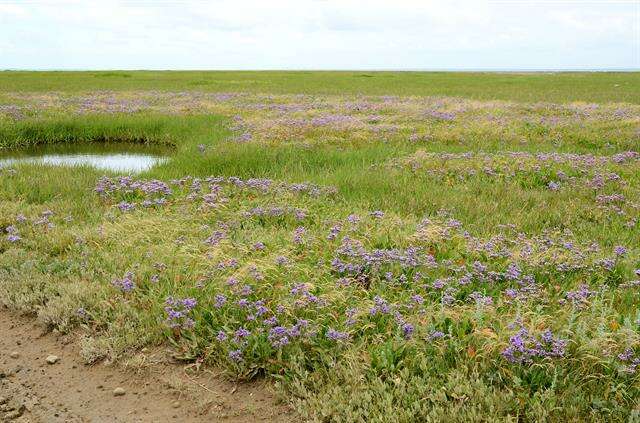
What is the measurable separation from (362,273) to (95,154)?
592 inches

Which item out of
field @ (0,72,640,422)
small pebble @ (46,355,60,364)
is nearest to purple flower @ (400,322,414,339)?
field @ (0,72,640,422)

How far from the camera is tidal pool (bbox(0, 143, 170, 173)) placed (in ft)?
55.0

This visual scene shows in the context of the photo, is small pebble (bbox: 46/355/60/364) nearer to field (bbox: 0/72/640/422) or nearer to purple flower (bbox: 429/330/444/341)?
field (bbox: 0/72/640/422)

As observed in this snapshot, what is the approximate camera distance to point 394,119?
21.7m

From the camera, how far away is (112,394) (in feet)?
15.5

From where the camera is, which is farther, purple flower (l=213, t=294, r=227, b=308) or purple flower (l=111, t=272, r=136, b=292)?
purple flower (l=111, t=272, r=136, b=292)

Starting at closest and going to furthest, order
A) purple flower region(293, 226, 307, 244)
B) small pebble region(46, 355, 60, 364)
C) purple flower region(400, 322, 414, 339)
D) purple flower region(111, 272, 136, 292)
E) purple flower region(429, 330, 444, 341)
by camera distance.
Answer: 1. purple flower region(429, 330, 444, 341)
2. purple flower region(400, 322, 414, 339)
3. small pebble region(46, 355, 60, 364)
4. purple flower region(111, 272, 136, 292)
5. purple flower region(293, 226, 307, 244)

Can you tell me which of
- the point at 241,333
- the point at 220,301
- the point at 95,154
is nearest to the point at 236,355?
the point at 241,333

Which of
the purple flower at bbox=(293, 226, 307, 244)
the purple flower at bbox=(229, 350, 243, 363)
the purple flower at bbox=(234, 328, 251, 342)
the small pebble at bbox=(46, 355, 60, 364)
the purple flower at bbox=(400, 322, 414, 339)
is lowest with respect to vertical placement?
the small pebble at bbox=(46, 355, 60, 364)

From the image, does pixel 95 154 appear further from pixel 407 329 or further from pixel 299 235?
pixel 407 329

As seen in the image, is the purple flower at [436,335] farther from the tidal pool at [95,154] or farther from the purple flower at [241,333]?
the tidal pool at [95,154]

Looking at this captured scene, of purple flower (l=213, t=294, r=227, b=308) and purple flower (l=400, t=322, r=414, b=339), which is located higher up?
purple flower (l=213, t=294, r=227, b=308)

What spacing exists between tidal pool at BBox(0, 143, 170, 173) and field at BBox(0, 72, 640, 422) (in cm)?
437

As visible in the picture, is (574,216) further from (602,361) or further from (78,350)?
(78,350)
